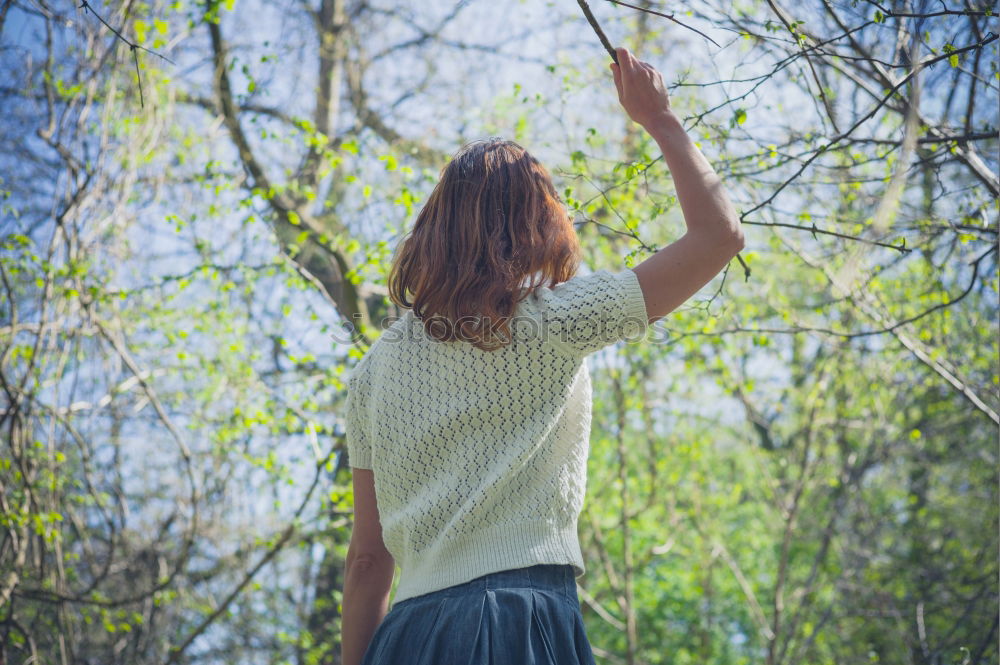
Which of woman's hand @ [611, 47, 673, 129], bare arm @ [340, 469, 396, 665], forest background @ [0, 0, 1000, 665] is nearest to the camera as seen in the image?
woman's hand @ [611, 47, 673, 129]

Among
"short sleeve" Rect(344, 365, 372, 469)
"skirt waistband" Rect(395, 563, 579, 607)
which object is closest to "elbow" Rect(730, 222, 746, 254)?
"skirt waistband" Rect(395, 563, 579, 607)

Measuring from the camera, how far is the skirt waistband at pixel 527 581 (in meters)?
1.17

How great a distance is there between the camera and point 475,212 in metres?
1.25

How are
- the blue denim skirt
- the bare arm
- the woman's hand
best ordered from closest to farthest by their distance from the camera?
the blue denim skirt, the woman's hand, the bare arm

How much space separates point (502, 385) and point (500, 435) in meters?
0.07

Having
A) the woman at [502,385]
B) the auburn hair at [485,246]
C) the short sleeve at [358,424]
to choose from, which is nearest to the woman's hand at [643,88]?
the woman at [502,385]

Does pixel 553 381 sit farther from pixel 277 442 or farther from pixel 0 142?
pixel 0 142

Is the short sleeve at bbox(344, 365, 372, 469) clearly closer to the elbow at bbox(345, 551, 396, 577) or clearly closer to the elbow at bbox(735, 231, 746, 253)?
the elbow at bbox(345, 551, 396, 577)

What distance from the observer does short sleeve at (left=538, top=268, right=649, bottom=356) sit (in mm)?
1146

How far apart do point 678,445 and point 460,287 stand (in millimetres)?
4524

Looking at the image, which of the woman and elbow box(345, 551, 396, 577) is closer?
the woman

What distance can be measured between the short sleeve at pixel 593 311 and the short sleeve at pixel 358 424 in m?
0.38

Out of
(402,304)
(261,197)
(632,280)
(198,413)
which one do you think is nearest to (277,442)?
(198,413)

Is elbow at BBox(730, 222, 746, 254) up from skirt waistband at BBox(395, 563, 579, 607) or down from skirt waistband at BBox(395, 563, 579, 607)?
up
